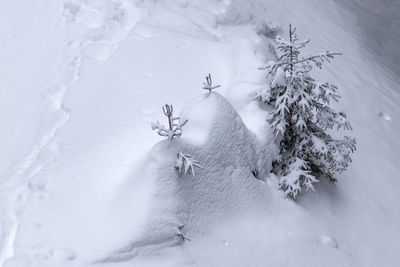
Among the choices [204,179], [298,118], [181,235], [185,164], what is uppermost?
[298,118]

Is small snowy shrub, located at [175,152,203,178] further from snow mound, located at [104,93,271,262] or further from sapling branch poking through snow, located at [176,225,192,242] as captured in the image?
sapling branch poking through snow, located at [176,225,192,242]

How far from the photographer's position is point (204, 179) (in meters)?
5.42

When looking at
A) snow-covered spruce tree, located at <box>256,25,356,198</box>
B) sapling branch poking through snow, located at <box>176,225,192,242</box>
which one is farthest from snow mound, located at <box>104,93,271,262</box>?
snow-covered spruce tree, located at <box>256,25,356,198</box>

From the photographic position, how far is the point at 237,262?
514 centimetres

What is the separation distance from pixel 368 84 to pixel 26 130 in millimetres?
10066

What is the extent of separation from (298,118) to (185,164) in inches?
91.2

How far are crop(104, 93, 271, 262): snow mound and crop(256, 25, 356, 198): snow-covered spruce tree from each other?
0.45 m

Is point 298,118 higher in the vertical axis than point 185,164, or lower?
higher

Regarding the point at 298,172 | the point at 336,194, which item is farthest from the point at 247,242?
the point at 336,194

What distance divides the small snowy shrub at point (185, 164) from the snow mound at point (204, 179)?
0.08 metres

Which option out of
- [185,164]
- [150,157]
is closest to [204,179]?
[185,164]

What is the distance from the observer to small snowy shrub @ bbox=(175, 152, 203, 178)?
4918mm

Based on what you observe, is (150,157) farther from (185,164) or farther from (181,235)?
(181,235)

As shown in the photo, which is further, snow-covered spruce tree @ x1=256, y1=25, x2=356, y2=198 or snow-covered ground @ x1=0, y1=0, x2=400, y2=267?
snow-covered spruce tree @ x1=256, y1=25, x2=356, y2=198
